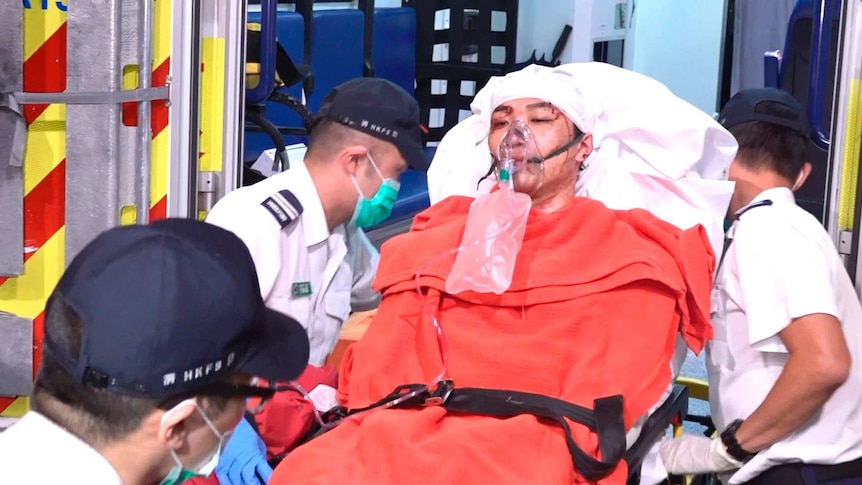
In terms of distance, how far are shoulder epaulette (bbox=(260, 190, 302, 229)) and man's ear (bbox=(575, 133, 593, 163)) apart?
71 cm

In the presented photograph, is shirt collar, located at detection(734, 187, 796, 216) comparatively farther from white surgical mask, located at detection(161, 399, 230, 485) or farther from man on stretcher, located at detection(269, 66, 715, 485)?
white surgical mask, located at detection(161, 399, 230, 485)

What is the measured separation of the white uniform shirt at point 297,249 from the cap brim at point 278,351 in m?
1.15

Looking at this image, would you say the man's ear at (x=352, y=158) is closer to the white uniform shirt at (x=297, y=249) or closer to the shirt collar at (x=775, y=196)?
the white uniform shirt at (x=297, y=249)

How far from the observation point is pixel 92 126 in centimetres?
275

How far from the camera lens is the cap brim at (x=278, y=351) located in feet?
4.81

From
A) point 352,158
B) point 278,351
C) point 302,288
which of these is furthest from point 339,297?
point 278,351

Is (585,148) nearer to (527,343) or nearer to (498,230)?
(498,230)

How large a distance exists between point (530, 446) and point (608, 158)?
33.9 inches

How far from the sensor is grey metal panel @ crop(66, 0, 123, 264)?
2.71 metres

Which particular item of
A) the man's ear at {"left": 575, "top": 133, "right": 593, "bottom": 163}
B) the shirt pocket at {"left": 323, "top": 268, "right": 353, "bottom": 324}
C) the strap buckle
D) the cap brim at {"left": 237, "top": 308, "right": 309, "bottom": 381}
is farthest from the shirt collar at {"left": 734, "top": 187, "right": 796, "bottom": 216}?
the cap brim at {"left": 237, "top": 308, "right": 309, "bottom": 381}

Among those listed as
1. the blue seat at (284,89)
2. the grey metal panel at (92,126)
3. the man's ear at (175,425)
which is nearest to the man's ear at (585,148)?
the grey metal panel at (92,126)

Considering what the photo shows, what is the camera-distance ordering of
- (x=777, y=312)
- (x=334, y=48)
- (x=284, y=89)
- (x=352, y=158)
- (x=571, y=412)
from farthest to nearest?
(x=334, y=48)
(x=284, y=89)
(x=352, y=158)
(x=777, y=312)
(x=571, y=412)

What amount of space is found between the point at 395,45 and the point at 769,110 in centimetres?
378

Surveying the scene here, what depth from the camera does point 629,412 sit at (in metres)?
2.25
